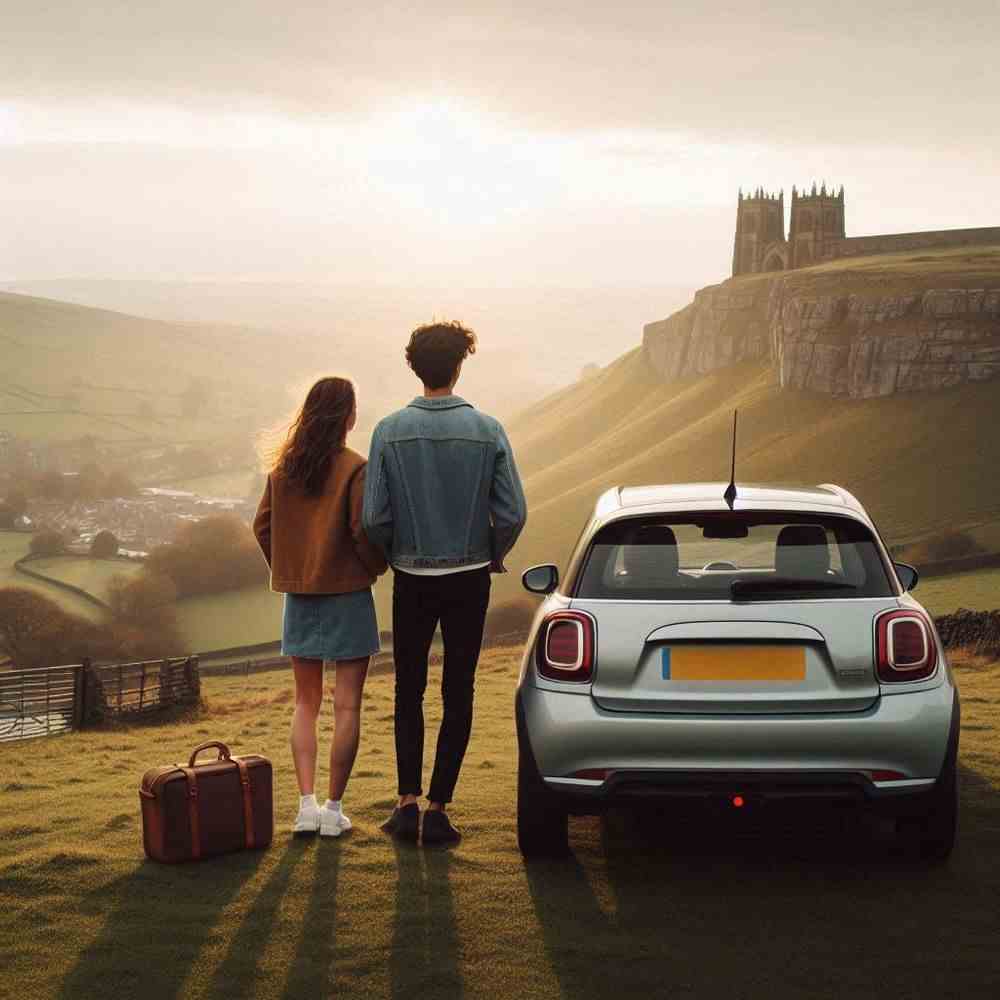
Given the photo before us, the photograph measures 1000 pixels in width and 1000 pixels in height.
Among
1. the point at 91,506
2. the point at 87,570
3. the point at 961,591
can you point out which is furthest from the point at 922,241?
the point at 961,591

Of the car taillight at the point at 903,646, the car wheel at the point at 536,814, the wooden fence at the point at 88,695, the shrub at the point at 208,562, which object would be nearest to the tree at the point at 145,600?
the shrub at the point at 208,562

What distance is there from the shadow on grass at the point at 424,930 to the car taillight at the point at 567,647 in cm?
118

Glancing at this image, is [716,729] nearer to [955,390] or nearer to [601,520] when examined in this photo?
[601,520]

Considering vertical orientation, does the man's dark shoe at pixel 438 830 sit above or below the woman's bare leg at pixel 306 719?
below

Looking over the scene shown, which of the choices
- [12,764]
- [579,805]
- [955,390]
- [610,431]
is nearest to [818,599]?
[579,805]

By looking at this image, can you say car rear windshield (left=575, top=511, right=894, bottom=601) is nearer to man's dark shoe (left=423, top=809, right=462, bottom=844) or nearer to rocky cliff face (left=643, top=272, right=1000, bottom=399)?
man's dark shoe (left=423, top=809, right=462, bottom=844)

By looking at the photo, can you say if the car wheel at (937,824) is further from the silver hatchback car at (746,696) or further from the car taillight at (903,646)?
the car taillight at (903,646)

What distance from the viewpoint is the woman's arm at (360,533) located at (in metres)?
7.16

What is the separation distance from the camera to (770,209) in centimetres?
19850

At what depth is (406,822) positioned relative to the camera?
730cm

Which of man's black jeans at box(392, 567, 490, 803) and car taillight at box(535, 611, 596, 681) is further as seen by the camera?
man's black jeans at box(392, 567, 490, 803)

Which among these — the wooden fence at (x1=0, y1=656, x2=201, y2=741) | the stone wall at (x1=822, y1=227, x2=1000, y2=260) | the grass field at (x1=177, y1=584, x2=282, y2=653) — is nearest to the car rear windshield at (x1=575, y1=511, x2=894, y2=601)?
the wooden fence at (x1=0, y1=656, x2=201, y2=741)

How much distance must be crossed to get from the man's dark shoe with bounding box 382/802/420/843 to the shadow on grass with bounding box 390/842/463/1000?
0.41ft

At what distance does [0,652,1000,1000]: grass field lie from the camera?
16.8 ft
